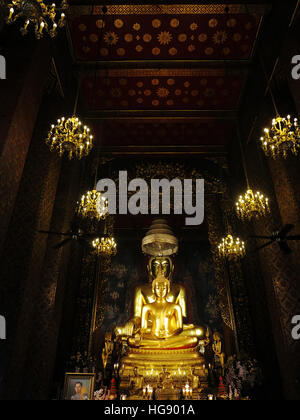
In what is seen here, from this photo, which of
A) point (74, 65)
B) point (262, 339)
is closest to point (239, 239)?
point (262, 339)

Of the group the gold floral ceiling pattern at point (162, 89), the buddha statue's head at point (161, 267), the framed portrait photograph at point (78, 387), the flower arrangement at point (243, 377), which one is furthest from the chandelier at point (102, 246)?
the flower arrangement at point (243, 377)

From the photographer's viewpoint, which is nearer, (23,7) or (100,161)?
(23,7)

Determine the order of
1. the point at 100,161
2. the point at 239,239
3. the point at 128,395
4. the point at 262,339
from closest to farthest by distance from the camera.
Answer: the point at 128,395 < the point at 262,339 < the point at 239,239 < the point at 100,161

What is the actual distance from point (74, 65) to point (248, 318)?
7.13 meters

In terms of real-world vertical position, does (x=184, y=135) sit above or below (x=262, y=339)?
above

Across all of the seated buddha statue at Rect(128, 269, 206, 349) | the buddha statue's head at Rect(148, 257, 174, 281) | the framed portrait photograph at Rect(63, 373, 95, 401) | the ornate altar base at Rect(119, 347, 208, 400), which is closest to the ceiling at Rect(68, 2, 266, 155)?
the buddha statue's head at Rect(148, 257, 174, 281)

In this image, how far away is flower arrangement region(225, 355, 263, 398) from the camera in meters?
5.59

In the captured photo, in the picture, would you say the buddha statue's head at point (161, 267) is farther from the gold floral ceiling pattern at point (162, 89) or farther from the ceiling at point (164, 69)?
the gold floral ceiling pattern at point (162, 89)

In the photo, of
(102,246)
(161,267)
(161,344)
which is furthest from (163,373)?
(161,267)

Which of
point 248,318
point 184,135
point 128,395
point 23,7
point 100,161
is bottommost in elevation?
point 128,395

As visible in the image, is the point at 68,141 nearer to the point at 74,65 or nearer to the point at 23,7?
the point at 23,7

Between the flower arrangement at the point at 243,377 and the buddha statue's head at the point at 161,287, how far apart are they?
10.6 ft

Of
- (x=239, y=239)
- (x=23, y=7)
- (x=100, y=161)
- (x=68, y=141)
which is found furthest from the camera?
(x=100, y=161)

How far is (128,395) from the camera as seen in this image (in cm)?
557
